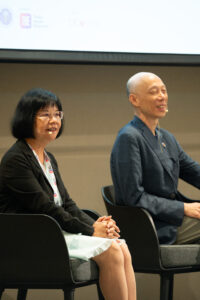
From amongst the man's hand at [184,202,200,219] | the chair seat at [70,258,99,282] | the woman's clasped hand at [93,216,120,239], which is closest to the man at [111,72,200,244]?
the man's hand at [184,202,200,219]

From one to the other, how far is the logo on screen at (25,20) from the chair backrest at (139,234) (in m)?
1.20

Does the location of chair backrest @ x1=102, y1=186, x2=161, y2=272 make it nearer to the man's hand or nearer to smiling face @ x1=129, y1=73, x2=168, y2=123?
the man's hand

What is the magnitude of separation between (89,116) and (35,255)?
4.70ft

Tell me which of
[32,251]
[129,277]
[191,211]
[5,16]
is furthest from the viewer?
[5,16]

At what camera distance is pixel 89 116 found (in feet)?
11.8

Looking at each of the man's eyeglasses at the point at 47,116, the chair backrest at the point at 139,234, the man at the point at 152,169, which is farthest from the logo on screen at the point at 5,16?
the chair backrest at the point at 139,234

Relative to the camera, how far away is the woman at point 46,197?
7.84 feet

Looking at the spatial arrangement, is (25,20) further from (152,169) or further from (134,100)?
(152,169)

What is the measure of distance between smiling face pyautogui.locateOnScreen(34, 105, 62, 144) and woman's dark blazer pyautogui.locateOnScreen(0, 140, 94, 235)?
83 mm

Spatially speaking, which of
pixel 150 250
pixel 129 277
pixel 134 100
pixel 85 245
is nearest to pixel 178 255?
pixel 150 250

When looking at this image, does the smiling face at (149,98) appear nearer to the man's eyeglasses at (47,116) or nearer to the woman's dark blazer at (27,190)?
the man's eyeglasses at (47,116)

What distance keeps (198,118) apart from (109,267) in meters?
1.68

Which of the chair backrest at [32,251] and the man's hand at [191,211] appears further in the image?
the man's hand at [191,211]

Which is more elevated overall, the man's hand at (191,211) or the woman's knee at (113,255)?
the man's hand at (191,211)
